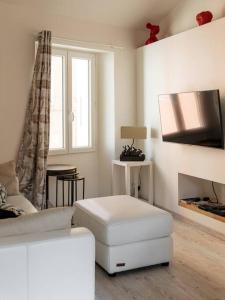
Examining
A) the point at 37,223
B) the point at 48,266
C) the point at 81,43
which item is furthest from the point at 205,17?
the point at 48,266

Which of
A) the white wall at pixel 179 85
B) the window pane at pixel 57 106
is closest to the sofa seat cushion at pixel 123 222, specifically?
the white wall at pixel 179 85

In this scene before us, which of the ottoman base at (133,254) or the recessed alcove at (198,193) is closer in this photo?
the ottoman base at (133,254)

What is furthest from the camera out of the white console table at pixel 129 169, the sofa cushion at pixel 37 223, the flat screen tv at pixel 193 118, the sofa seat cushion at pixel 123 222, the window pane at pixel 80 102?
the window pane at pixel 80 102

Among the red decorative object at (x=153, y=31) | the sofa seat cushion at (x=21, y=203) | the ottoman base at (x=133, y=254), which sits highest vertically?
the red decorative object at (x=153, y=31)

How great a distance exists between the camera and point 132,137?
15.5ft

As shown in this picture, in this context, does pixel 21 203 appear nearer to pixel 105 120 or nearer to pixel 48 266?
pixel 48 266

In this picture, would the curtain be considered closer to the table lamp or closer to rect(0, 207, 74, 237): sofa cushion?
the table lamp

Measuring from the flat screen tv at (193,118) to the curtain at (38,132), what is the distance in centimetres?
143

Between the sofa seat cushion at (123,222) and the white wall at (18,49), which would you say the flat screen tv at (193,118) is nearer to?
the sofa seat cushion at (123,222)

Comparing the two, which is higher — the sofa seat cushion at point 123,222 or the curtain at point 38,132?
the curtain at point 38,132

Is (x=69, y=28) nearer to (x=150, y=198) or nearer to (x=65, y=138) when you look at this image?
(x=65, y=138)

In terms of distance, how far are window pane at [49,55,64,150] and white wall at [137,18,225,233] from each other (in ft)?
3.61

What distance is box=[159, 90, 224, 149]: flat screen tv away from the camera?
3611 mm

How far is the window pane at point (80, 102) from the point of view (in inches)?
199
